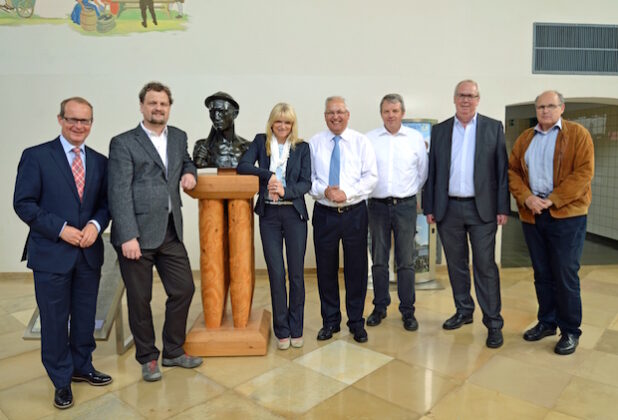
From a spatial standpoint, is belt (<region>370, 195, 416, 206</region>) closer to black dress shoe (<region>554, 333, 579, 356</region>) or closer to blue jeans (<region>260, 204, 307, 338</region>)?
blue jeans (<region>260, 204, 307, 338</region>)

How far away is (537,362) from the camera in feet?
9.96

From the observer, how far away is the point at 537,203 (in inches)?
121

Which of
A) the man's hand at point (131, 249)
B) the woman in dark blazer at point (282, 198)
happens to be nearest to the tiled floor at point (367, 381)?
the woman in dark blazer at point (282, 198)

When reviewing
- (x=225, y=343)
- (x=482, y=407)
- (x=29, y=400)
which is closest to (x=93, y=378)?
(x=29, y=400)

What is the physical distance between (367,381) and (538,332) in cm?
151

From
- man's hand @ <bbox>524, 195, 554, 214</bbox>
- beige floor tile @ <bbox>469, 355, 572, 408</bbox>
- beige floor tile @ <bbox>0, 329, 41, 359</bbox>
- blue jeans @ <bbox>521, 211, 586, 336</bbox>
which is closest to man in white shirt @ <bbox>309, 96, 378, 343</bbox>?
beige floor tile @ <bbox>469, 355, 572, 408</bbox>

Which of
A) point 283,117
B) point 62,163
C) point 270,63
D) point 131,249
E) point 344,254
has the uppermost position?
point 270,63

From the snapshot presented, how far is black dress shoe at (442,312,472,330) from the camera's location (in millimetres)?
3619

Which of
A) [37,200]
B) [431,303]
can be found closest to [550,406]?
[431,303]

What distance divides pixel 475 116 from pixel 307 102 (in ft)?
7.66

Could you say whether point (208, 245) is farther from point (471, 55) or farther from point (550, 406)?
point (471, 55)

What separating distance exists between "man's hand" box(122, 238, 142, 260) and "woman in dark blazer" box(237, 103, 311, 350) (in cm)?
87

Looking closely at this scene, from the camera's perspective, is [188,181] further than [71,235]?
Yes

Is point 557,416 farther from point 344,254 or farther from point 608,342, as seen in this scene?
point 344,254
